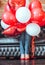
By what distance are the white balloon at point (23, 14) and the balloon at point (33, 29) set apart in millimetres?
68

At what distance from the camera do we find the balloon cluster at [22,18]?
6.86 feet

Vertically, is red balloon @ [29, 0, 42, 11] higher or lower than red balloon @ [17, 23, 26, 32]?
higher

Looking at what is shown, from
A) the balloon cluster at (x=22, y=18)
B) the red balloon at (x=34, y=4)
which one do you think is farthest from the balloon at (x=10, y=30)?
the red balloon at (x=34, y=4)

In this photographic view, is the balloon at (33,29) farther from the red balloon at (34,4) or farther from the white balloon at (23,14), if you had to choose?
the red balloon at (34,4)

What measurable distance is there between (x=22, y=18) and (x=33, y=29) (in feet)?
0.44

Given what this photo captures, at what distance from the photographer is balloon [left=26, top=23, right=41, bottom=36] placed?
6.84 feet

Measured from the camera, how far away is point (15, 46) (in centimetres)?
226

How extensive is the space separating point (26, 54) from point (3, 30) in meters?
0.31

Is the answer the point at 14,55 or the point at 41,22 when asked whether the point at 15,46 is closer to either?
the point at 14,55

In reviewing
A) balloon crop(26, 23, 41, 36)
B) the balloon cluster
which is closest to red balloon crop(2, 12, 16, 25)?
the balloon cluster

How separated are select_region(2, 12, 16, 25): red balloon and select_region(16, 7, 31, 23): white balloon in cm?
6

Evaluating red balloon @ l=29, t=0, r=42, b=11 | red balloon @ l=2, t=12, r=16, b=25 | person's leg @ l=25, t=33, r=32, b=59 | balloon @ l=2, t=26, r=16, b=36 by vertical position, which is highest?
red balloon @ l=29, t=0, r=42, b=11

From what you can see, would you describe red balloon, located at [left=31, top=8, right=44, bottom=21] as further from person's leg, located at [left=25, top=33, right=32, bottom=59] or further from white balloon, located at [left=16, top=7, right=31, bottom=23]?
person's leg, located at [left=25, top=33, right=32, bottom=59]

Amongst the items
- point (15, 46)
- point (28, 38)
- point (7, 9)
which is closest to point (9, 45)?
point (15, 46)
